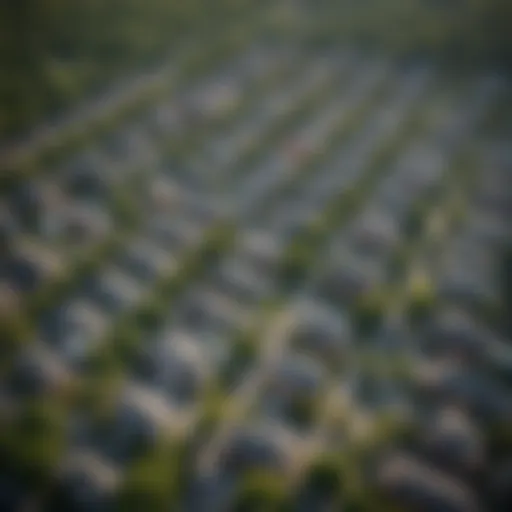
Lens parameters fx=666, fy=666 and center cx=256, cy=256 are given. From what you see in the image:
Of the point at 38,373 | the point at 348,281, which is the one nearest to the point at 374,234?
the point at 348,281

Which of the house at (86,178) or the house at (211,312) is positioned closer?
the house at (211,312)

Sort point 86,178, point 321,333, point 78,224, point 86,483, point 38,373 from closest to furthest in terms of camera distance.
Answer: point 86,483
point 38,373
point 321,333
point 78,224
point 86,178

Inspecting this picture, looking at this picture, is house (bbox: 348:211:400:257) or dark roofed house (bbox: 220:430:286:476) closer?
dark roofed house (bbox: 220:430:286:476)

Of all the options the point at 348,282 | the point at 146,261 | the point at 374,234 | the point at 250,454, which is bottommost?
the point at 250,454

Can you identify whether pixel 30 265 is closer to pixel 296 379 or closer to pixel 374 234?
pixel 296 379

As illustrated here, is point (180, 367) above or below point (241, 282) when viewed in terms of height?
below

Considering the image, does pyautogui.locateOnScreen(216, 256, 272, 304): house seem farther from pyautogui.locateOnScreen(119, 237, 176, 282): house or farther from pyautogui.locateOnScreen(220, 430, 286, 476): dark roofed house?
pyautogui.locateOnScreen(220, 430, 286, 476): dark roofed house

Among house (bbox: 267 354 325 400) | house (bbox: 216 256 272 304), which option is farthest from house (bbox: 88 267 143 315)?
house (bbox: 267 354 325 400)

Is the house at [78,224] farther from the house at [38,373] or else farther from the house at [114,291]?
the house at [38,373]

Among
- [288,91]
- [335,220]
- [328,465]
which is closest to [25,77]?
[288,91]

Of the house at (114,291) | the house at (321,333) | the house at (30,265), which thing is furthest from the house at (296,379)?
the house at (30,265)

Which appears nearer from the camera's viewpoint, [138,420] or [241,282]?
[138,420]
